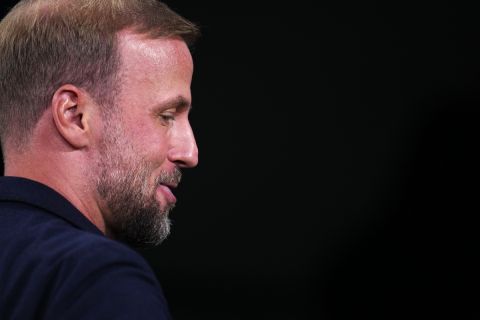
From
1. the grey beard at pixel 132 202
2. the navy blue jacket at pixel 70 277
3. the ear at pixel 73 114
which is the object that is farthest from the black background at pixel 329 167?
the navy blue jacket at pixel 70 277

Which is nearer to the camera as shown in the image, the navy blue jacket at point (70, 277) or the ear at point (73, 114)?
the navy blue jacket at point (70, 277)

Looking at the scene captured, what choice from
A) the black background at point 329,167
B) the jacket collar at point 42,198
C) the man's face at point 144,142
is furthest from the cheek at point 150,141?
the black background at point 329,167

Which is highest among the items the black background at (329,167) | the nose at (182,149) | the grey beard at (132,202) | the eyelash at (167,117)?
the eyelash at (167,117)

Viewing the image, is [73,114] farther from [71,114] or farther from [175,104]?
[175,104]

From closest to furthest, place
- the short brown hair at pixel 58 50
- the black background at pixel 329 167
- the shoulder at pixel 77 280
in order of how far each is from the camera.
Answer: the shoulder at pixel 77 280 < the short brown hair at pixel 58 50 < the black background at pixel 329 167

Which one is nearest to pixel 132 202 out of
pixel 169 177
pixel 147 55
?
pixel 169 177

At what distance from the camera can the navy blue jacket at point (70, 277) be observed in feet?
2.60

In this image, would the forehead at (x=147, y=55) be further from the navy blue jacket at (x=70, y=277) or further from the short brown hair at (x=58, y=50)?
Answer: the navy blue jacket at (x=70, y=277)

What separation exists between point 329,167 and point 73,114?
1.32m

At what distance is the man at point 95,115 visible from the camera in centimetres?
102

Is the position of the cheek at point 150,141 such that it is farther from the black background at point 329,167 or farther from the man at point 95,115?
the black background at point 329,167

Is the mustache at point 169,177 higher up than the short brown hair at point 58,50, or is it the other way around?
the short brown hair at point 58,50

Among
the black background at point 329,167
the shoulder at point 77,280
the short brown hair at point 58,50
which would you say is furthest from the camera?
the black background at point 329,167

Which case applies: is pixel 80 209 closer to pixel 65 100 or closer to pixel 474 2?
pixel 65 100
